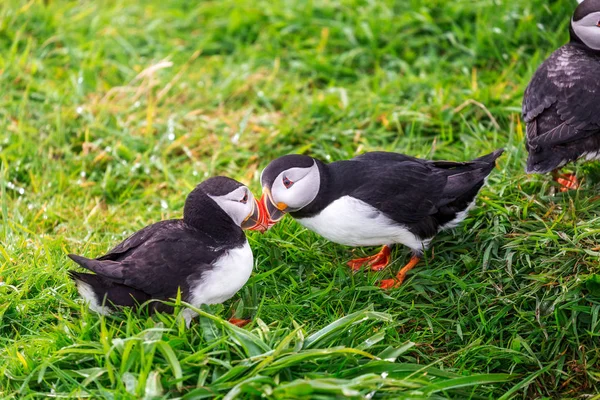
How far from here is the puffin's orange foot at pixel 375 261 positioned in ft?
15.3

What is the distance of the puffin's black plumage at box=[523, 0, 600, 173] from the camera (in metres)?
4.52

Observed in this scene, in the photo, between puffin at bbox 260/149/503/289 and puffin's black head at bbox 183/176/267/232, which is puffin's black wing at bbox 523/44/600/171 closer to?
puffin at bbox 260/149/503/289

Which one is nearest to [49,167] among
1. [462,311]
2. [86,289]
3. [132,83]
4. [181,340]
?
[132,83]

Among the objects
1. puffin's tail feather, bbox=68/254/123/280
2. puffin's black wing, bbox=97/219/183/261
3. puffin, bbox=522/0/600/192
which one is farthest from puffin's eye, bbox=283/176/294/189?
puffin, bbox=522/0/600/192

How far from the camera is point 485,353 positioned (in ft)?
13.2

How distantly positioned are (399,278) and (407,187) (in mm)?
545

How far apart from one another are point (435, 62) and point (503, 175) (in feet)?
6.44

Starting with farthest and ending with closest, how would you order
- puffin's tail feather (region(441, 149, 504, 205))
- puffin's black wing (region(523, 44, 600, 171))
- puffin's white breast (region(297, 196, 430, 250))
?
puffin's black wing (region(523, 44, 600, 171)), puffin's tail feather (region(441, 149, 504, 205)), puffin's white breast (region(297, 196, 430, 250))

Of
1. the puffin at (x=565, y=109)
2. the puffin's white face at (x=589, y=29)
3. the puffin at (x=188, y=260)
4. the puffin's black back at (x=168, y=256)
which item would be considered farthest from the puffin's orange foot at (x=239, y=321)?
the puffin's white face at (x=589, y=29)

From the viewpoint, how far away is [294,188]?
4.22m

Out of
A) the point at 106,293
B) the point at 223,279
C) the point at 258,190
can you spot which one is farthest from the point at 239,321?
the point at 258,190

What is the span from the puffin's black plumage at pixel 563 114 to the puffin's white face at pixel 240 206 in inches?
66.5

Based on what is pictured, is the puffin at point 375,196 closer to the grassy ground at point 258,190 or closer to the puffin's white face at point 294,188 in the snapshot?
the puffin's white face at point 294,188

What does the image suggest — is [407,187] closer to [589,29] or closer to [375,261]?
[375,261]
